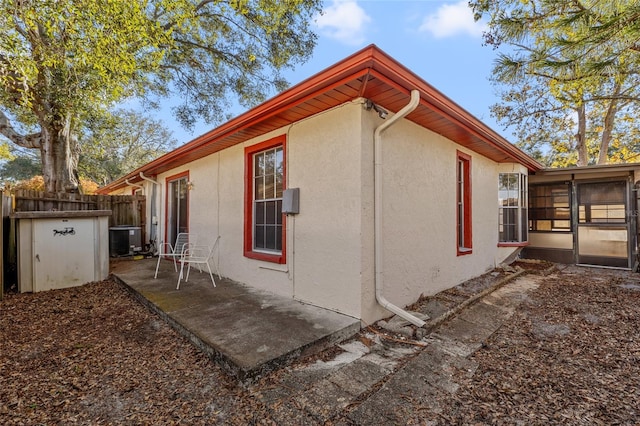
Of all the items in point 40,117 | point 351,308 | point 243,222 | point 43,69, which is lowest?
point 351,308

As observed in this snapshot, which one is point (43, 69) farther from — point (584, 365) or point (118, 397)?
point (584, 365)

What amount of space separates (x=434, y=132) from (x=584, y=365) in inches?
120

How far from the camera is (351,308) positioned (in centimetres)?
306

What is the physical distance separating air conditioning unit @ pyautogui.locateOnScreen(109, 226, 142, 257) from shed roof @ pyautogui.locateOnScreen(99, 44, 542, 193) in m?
4.08

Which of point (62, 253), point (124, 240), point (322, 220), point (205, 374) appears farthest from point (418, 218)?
point (124, 240)

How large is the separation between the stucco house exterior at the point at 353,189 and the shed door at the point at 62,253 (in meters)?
1.81

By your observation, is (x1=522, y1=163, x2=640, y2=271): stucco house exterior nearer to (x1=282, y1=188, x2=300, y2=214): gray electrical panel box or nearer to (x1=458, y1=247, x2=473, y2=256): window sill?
(x1=458, y1=247, x2=473, y2=256): window sill

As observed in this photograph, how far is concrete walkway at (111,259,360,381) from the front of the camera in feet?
7.39

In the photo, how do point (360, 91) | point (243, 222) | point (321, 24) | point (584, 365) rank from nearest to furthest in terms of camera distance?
point (584, 365) → point (360, 91) → point (243, 222) → point (321, 24)

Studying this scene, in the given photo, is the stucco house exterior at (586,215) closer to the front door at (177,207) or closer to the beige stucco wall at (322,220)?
the beige stucco wall at (322,220)

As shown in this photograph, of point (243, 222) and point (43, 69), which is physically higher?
point (43, 69)

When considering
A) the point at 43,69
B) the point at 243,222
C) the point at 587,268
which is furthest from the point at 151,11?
the point at 587,268

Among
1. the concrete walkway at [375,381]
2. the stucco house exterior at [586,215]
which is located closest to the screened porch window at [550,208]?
the stucco house exterior at [586,215]

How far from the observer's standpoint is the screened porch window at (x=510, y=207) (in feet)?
20.4
